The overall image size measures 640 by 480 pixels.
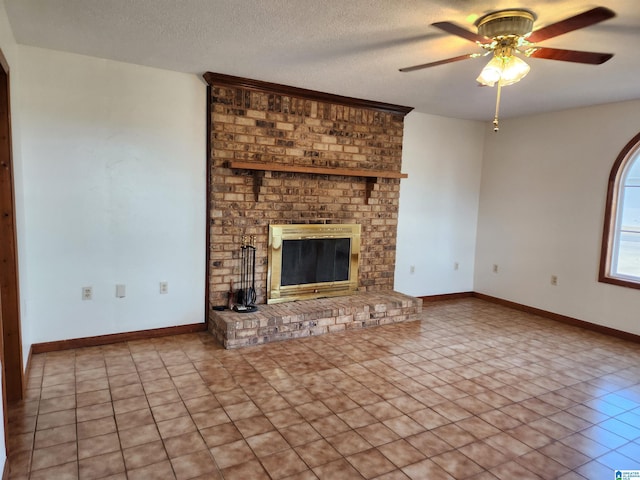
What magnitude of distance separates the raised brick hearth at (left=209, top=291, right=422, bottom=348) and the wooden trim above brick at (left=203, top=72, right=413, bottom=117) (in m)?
2.10

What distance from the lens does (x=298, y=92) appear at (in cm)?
411

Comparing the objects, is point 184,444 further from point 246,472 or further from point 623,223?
point 623,223

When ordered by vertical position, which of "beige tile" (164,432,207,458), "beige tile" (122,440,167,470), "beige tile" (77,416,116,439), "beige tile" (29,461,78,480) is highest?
"beige tile" (164,432,207,458)

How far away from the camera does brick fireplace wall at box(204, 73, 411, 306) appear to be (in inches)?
154

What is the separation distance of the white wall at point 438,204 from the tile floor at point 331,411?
5.11ft

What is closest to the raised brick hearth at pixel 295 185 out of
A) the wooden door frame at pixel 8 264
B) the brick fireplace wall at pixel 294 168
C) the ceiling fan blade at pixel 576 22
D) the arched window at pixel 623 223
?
the brick fireplace wall at pixel 294 168

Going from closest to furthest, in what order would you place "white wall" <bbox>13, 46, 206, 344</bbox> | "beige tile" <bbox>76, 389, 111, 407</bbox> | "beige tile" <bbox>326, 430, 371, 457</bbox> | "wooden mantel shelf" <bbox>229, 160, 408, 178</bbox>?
"beige tile" <bbox>326, 430, 371, 457</bbox>, "beige tile" <bbox>76, 389, 111, 407</bbox>, "white wall" <bbox>13, 46, 206, 344</bbox>, "wooden mantel shelf" <bbox>229, 160, 408, 178</bbox>

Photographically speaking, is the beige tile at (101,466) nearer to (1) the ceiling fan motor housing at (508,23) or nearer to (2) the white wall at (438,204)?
(1) the ceiling fan motor housing at (508,23)

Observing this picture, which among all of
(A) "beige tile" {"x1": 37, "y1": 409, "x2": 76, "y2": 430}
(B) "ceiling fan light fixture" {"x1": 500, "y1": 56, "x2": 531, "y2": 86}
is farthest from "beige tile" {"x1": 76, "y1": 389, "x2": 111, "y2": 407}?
(B) "ceiling fan light fixture" {"x1": 500, "y1": 56, "x2": 531, "y2": 86}

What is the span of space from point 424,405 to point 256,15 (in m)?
2.63

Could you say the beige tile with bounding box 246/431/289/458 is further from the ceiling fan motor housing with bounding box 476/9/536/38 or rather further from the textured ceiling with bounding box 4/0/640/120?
the ceiling fan motor housing with bounding box 476/9/536/38

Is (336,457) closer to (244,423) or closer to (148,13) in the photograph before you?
(244,423)

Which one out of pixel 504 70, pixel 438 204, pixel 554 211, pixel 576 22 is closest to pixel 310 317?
pixel 438 204

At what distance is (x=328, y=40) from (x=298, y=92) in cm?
138
